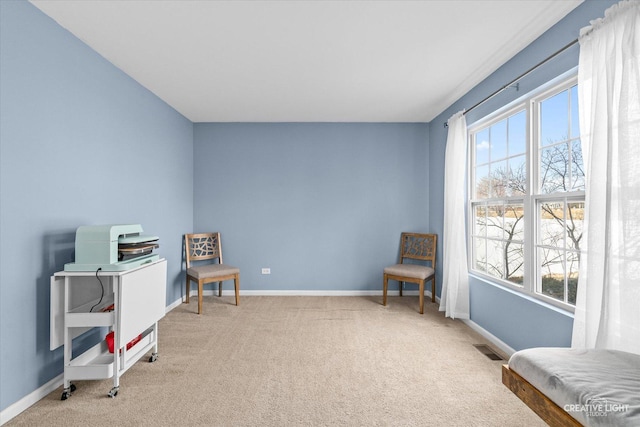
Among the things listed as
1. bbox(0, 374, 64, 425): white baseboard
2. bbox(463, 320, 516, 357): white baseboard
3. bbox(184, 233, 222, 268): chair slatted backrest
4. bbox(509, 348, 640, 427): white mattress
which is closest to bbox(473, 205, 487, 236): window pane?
bbox(463, 320, 516, 357): white baseboard

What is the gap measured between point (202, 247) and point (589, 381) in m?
4.13

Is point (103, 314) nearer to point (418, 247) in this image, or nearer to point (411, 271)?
point (411, 271)

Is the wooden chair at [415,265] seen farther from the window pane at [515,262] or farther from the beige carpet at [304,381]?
the window pane at [515,262]

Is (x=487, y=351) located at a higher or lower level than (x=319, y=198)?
lower

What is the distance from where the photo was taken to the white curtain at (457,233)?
3.34 meters

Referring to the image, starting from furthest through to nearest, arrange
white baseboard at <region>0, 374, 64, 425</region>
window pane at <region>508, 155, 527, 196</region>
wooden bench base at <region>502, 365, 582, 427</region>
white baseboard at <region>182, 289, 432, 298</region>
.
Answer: white baseboard at <region>182, 289, 432, 298</region> < window pane at <region>508, 155, 527, 196</region> < white baseboard at <region>0, 374, 64, 425</region> < wooden bench base at <region>502, 365, 582, 427</region>

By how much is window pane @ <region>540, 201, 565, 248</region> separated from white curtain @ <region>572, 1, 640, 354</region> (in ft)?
1.77

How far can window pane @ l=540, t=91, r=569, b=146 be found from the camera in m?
2.21

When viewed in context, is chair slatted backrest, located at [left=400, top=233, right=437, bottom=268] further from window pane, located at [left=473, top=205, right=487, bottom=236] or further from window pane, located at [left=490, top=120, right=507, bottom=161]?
window pane, located at [left=490, top=120, right=507, bottom=161]

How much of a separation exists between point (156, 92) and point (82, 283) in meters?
2.18

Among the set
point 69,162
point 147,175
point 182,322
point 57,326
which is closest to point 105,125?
point 69,162

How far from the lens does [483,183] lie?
3.29 metres

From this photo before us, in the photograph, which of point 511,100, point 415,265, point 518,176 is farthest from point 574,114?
point 415,265

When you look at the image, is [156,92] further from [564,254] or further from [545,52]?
[564,254]
